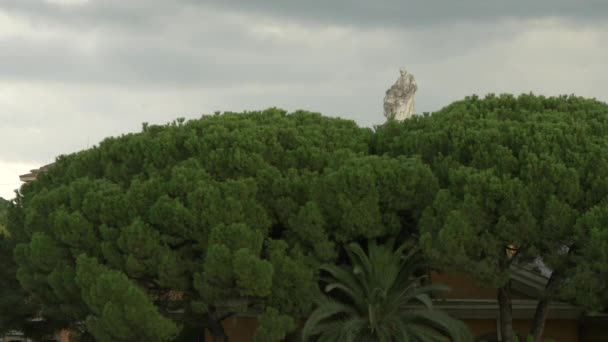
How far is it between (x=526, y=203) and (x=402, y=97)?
37.8ft

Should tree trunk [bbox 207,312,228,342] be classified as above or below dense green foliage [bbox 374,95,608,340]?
below

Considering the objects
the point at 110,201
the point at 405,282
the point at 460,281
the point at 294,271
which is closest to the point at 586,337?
the point at 460,281

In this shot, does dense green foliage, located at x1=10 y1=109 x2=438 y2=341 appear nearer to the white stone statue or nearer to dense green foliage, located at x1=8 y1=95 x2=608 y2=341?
dense green foliage, located at x1=8 y1=95 x2=608 y2=341

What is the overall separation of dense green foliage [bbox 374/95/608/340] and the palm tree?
4.33 ft

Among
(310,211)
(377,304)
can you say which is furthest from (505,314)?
(310,211)

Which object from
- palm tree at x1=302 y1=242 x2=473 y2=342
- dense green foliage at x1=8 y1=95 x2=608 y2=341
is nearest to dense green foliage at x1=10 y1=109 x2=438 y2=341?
dense green foliage at x1=8 y1=95 x2=608 y2=341

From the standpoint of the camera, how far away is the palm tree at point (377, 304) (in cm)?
2597

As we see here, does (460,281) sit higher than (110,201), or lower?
lower

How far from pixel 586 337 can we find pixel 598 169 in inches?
300

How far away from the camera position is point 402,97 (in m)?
36.2

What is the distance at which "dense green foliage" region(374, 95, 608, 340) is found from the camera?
2494 centimetres

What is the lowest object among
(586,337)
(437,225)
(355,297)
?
(586,337)

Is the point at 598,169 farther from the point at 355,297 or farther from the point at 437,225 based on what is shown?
the point at 355,297

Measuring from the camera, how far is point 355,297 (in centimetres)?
2620
